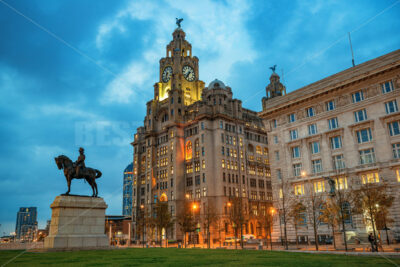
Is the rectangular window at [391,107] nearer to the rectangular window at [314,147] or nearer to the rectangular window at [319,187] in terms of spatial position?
the rectangular window at [314,147]

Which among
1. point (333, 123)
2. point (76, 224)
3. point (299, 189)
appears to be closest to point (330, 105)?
point (333, 123)

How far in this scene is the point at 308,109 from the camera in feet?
195

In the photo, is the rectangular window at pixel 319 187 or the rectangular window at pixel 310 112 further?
the rectangular window at pixel 310 112

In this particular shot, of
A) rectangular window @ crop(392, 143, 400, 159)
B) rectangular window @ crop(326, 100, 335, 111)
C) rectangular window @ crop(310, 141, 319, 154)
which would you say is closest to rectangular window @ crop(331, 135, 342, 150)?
rectangular window @ crop(310, 141, 319, 154)

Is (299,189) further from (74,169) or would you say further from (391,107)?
(74,169)

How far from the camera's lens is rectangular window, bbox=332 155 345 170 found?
174 feet

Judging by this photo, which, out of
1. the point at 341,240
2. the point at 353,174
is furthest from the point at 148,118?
the point at 341,240

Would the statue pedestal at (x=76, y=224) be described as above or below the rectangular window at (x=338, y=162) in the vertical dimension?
below

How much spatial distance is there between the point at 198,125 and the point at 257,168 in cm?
2521

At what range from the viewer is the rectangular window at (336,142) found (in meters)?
54.1

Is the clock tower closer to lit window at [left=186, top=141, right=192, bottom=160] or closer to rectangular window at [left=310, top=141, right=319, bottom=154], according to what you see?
lit window at [left=186, top=141, right=192, bottom=160]

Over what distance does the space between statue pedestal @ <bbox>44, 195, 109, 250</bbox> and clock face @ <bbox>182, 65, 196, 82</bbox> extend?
91.8 m

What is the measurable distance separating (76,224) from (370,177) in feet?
140

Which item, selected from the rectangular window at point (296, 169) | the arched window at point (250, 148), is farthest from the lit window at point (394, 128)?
the arched window at point (250, 148)
